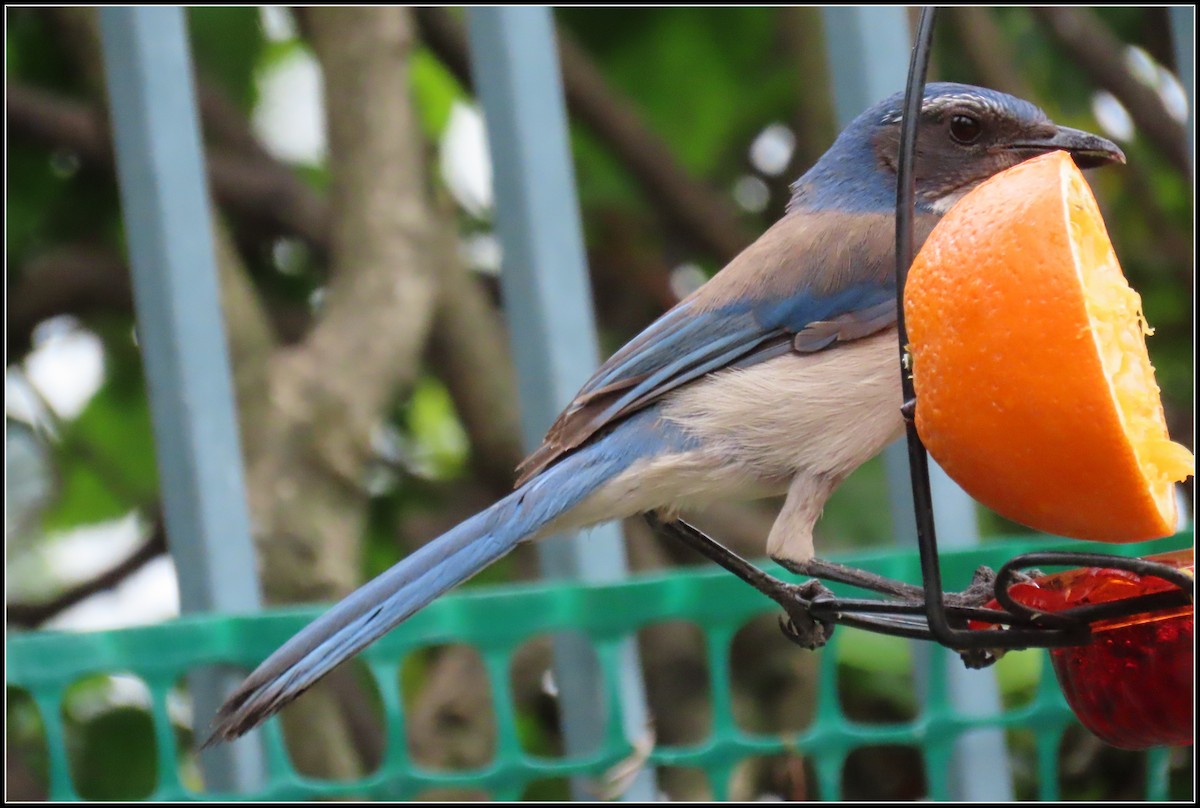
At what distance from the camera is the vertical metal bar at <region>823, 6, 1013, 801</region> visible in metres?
3.28

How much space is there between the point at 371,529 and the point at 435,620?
1.71 meters

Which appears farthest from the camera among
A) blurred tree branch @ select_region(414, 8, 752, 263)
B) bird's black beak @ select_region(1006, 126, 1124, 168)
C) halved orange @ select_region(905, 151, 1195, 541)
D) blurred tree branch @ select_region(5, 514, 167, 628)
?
blurred tree branch @ select_region(414, 8, 752, 263)

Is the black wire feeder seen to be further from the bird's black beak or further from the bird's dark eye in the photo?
the bird's dark eye

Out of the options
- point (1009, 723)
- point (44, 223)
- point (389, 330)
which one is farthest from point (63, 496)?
point (1009, 723)

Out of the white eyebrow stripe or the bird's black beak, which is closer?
the bird's black beak

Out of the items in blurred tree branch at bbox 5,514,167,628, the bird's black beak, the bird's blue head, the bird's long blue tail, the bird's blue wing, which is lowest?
the bird's long blue tail

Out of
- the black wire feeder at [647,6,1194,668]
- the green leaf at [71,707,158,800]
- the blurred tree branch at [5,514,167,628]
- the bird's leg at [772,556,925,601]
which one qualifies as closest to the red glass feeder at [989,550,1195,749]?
the black wire feeder at [647,6,1194,668]

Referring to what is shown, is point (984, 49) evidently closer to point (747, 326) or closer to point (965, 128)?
point (965, 128)

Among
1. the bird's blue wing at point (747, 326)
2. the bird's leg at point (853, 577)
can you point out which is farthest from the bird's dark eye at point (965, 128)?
the bird's leg at point (853, 577)

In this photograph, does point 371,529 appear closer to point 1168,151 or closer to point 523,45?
point 523,45

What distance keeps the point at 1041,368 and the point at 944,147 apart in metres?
1.04

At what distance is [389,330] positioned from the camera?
4.01 metres

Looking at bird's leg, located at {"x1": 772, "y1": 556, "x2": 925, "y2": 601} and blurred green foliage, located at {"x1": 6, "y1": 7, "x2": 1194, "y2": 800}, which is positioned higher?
blurred green foliage, located at {"x1": 6, "y1": 7, "x2": 1194, "y2": 800}

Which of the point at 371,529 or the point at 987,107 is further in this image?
the point at 371,529
